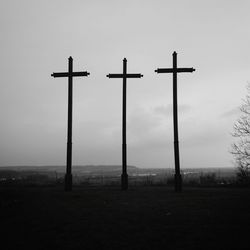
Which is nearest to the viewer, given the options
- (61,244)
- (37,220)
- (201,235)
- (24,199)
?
(61,244)

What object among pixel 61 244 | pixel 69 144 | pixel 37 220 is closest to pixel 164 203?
pixel 37 220

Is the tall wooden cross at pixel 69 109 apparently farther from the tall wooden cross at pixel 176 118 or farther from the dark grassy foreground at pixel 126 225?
the tall wooden cross at pixel 176 118

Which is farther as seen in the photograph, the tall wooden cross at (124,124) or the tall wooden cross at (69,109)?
the tall wooden cross at (124,124)

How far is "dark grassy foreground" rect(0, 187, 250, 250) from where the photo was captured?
18.0 feet

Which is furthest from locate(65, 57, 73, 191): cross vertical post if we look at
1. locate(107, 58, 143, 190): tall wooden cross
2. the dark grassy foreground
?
the dark grassy foreground

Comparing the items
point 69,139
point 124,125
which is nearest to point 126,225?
point 69,139

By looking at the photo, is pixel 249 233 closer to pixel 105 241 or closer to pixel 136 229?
pixel 136 229

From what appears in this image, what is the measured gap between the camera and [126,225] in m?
6.81

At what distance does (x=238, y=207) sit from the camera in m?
8.80

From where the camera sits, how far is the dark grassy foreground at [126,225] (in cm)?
548

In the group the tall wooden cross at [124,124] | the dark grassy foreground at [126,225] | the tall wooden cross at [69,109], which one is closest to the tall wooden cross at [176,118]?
the tall wooden cross at [124,124]

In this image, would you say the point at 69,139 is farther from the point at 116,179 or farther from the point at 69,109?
the point at 116,179

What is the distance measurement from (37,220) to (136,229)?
2.77 metres

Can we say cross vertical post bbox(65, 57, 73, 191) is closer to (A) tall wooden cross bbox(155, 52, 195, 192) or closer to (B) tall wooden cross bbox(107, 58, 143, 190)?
(B) tall wooden cross bbox(107, 58, 143, 190)
